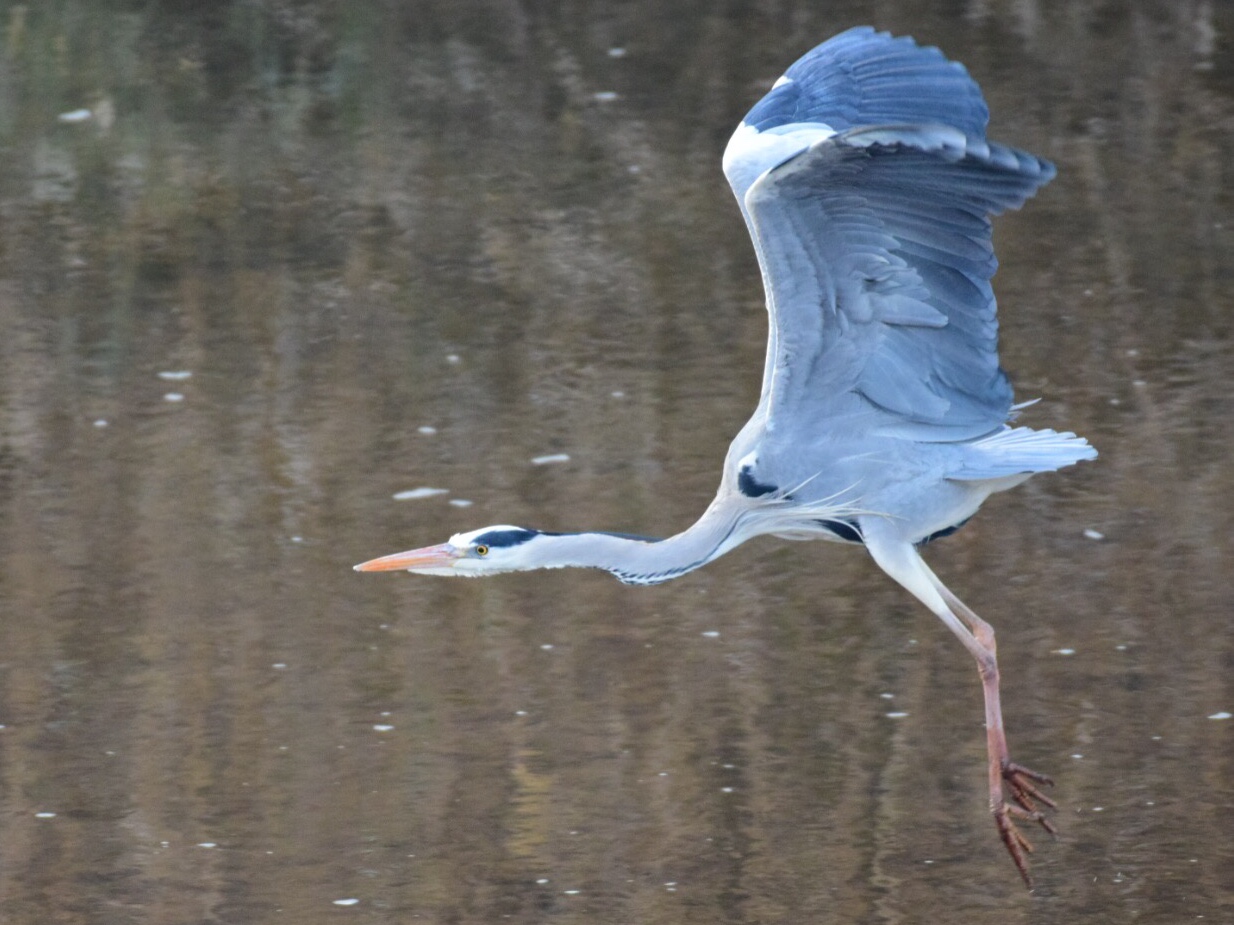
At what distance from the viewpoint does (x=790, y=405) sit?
156 inches

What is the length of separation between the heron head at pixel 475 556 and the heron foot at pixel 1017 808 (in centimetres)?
105

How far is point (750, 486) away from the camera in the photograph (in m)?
4.07

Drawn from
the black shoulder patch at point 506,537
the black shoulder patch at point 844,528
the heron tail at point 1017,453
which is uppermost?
the heron tail at point 1017,453

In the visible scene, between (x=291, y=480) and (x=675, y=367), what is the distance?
1345 mm

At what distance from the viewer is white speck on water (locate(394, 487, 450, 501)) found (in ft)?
18.9

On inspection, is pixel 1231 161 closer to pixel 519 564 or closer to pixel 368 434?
pixel 368 434

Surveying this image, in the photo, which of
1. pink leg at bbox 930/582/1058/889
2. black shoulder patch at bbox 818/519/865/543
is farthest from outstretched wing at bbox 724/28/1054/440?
pink leg at bbox 930/582/1058/889

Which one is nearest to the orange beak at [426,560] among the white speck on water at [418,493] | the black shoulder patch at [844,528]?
the black shoulder patch at [844,528]

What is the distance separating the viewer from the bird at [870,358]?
3.69 meters

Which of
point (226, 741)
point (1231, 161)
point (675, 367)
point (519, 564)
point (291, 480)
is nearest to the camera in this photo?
point (519, 564)

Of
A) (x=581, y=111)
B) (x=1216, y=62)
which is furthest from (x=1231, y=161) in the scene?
(x=581, y=111)

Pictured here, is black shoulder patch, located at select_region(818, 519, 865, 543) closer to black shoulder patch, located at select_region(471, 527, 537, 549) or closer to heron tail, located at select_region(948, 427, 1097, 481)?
heron tail, located at select_region(948, 427, 1097, 481)

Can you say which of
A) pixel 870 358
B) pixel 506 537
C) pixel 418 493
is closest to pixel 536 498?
pixel 418 493

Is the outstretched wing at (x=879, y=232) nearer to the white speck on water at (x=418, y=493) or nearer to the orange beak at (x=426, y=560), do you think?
the orange beak at (x=426, y=560)
